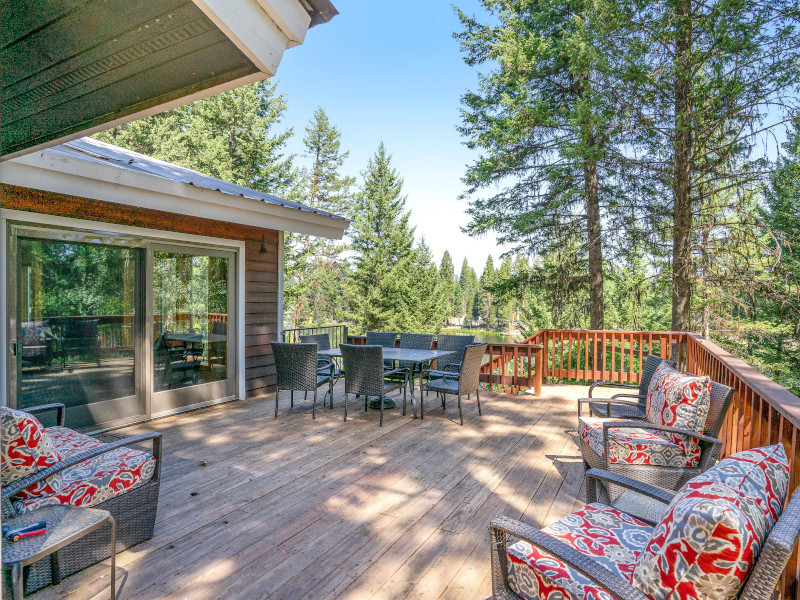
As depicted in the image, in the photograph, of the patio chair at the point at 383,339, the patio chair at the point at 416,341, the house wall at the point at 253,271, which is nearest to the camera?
the house wall at the point at 253,271

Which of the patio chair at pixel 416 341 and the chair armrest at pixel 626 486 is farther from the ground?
the patio chair at pixel 416 341

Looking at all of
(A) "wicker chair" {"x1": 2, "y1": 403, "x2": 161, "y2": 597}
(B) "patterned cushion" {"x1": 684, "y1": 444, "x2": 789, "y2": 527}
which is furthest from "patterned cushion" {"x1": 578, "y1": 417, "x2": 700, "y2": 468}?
(A) "wicker chair" {"x1": 2, "y1": 403, "x2": 161, "y2": 597}

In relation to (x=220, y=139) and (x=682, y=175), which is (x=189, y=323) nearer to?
(x=682, y=175)

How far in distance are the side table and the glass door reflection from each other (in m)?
3.07

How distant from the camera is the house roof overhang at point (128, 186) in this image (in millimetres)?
3258

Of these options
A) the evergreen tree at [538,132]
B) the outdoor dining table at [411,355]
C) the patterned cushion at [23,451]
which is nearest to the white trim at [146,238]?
the outdoor dining table at [411,355]

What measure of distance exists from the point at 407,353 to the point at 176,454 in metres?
2.57

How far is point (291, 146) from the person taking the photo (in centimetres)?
1936

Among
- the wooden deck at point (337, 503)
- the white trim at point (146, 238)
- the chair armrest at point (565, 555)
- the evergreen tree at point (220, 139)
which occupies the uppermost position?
the evergreen tree at point (220, 139)

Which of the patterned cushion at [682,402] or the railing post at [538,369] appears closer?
the patterned cushion at [682,402]

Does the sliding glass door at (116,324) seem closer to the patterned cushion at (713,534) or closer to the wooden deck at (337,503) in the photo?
the wooden deck at (337,503)

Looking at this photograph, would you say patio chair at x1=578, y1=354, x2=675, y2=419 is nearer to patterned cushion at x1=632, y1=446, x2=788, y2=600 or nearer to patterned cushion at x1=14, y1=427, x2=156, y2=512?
patterned cushion at x1=632, y1=446, x2=788, y2=600

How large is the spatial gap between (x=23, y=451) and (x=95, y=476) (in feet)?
1.17

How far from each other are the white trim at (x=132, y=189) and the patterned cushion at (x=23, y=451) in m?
1.96
